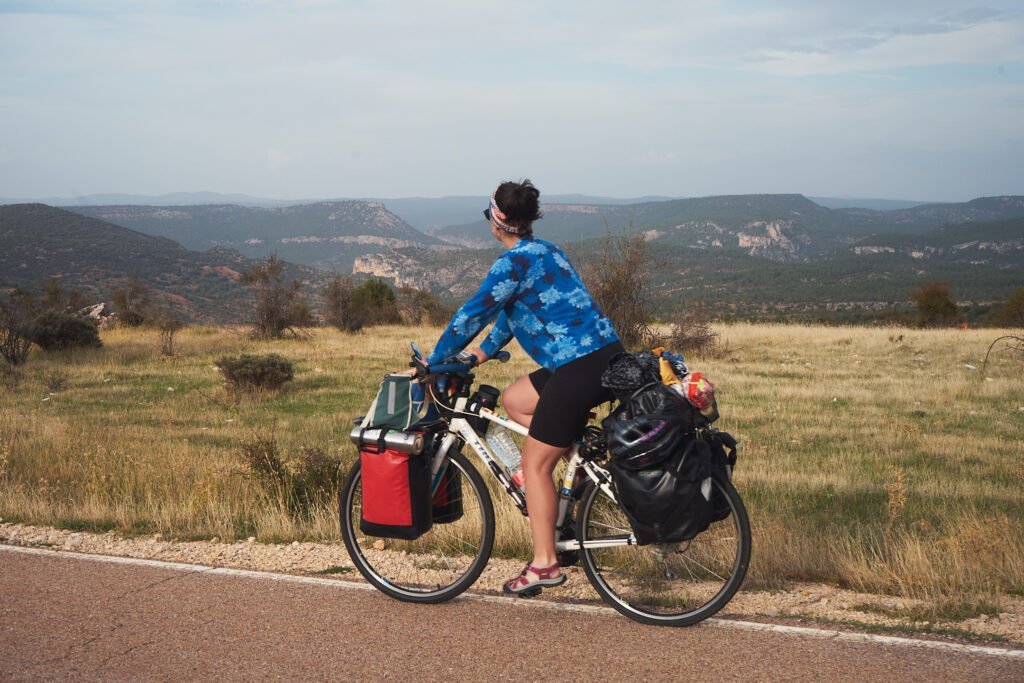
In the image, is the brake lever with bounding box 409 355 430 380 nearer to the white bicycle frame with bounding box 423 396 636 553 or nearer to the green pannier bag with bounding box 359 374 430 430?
the green pannier bag with bounding box 359 374 430 430

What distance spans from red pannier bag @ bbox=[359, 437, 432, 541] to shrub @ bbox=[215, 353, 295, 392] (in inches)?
508

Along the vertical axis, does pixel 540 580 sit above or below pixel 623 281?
below

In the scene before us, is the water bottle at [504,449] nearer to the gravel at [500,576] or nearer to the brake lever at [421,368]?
the brake lever at [421,368]

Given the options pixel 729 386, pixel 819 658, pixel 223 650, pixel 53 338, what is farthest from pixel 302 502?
pixel 53 338

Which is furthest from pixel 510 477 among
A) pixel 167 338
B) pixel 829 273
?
pixel 829 273

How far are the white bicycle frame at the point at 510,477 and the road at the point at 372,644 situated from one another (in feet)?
1.23

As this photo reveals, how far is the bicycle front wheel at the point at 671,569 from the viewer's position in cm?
436

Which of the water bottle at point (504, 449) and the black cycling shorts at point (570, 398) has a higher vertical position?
the black cycling shorts at point (570, 398)

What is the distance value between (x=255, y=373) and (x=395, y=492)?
13.3m

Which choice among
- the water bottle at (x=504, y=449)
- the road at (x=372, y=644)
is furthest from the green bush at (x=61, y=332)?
the water bottle at (x=504, y=449)

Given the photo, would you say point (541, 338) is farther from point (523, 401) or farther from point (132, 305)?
point (132, 305)

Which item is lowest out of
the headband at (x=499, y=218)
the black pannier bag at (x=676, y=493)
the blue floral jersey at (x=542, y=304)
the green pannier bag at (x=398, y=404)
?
the black pannier bag at (x=676, y=493)

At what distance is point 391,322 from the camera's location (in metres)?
42.9

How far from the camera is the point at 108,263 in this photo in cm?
7488
